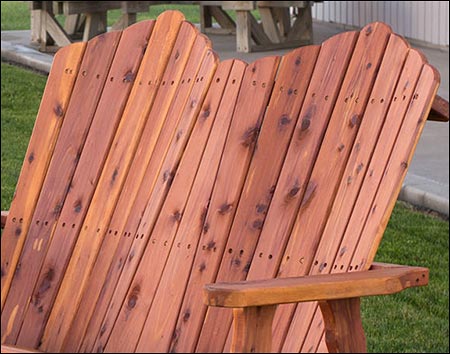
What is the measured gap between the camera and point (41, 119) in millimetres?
3934

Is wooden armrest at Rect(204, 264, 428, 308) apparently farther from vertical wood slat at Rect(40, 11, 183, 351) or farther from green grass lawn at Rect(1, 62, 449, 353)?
green grass lawn at Rect(1, 62, 449, 353)

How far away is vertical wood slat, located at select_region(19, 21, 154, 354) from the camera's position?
12.5 ft

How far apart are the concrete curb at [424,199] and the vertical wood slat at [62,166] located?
315 cm

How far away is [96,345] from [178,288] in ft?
1.02

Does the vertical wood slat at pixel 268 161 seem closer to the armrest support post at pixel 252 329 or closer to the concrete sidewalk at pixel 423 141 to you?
the armrest support post at pixel 252 329

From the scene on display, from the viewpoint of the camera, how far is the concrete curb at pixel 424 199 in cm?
666

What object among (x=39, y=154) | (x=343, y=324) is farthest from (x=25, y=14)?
(x=343, y=324)

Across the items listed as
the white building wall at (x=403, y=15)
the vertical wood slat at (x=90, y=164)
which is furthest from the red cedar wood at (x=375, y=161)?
the white building wall at (x=403, y=15)

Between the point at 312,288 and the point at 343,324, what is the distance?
0.45 feet

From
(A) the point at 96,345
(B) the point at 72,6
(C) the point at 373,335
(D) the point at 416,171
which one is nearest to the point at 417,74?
(A) the point at 96,345

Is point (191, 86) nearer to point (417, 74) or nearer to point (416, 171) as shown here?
point (417, 74)

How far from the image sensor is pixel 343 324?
2.67 meters

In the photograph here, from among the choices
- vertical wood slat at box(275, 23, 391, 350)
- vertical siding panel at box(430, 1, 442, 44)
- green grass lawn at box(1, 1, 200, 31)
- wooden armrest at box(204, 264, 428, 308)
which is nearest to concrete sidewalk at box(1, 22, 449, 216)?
vertical siding panel at box(430, 1, 442, 44)

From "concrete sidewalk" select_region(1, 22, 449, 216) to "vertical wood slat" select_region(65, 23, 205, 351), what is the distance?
3142 millimetres
